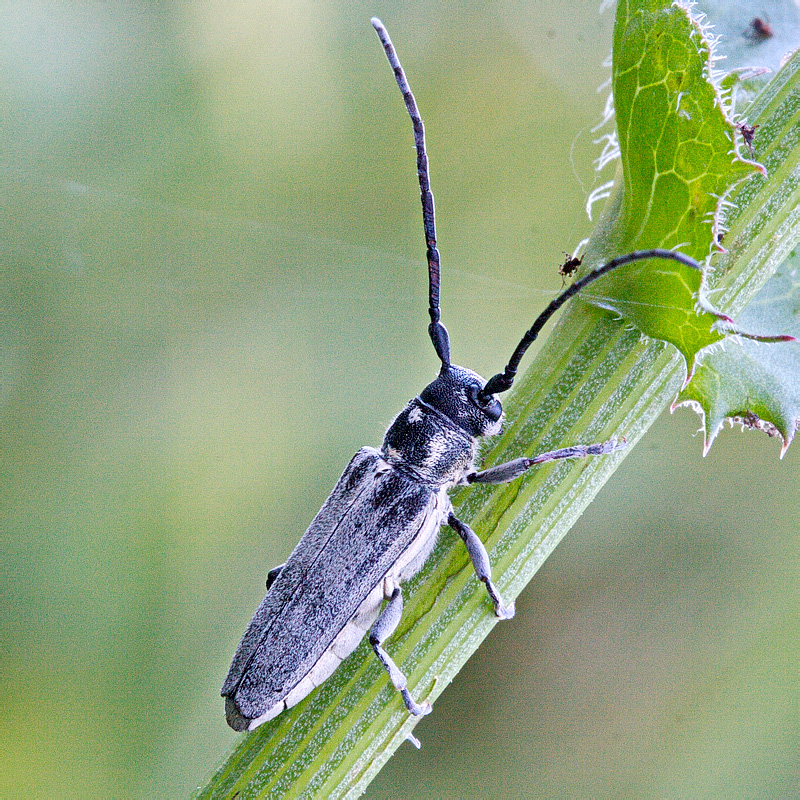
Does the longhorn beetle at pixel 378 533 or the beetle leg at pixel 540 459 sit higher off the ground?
the beetle leg at pixel 540 459

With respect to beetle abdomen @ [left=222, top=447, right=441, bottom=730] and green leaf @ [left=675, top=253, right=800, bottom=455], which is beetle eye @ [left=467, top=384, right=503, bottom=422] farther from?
green leaf @ [left=675, top=253, right=800, bottom=455]

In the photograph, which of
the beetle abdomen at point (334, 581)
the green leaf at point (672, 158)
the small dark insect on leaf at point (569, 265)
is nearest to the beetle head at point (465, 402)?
the beetle abdomen at point (334, 581)

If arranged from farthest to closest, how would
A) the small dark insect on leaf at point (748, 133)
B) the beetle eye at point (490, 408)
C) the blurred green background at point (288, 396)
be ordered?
the blurred green background at point (288, 396)
the beetle eye at point (490, 408)
the small dark insect on leaf at point (748, 133)

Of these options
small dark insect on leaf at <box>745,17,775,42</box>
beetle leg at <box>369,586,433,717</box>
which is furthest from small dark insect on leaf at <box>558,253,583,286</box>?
beetle leg at <box>369,586,433,717</box>

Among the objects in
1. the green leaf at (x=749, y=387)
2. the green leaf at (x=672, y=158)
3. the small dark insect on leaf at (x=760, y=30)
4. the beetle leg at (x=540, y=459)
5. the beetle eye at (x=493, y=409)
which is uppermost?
the small dark insect on leaf at (x=760, y=30)

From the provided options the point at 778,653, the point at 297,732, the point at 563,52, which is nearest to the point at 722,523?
the point at 778,653

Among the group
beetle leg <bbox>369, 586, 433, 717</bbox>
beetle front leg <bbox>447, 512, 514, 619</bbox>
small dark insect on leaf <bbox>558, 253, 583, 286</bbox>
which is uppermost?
small dark insect on leaf <bbox>558, 253, 583, 286</bbox>

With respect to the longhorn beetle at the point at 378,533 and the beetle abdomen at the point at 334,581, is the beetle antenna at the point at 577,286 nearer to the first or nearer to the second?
the longhorn beetle at the point at 378,533

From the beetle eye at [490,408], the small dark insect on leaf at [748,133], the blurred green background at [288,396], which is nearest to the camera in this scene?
the small dark insect on leaf at [748,133]
